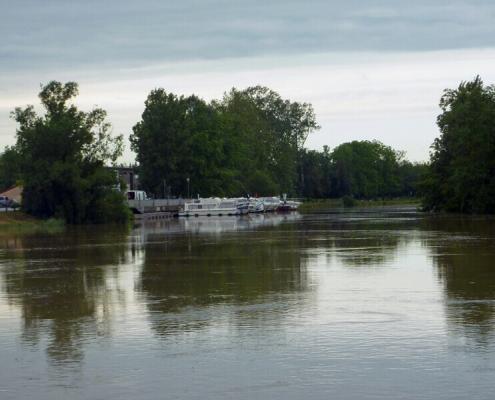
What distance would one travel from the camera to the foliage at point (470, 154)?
3725 inches

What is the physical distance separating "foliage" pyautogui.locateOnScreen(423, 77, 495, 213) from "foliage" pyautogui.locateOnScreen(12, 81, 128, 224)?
34453 mm

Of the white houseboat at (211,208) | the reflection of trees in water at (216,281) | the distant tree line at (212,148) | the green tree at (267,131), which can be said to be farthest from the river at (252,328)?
the green tree at (267,131)

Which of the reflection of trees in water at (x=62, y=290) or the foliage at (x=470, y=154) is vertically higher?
the foliage at (x=470, y=154)

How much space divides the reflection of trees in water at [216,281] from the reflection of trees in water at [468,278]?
149 inches

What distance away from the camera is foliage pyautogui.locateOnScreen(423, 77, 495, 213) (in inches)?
3725

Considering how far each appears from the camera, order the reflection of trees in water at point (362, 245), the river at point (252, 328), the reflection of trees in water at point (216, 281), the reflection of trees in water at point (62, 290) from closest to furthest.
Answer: the river at point (252, 328)
the reflection of trees in water at point (62, 290)
the reflection of trees in water at point (216, 281)
the reflection of trees in water at point (362, 245)

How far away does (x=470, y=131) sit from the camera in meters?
95.7

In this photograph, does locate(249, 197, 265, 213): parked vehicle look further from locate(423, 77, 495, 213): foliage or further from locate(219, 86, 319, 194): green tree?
locate(423, 77, 495, 213): foliage

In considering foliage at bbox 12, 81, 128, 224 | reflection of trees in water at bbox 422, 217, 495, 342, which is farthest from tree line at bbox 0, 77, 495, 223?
reflection of trees in water at bbox 422, 217, 495, 342

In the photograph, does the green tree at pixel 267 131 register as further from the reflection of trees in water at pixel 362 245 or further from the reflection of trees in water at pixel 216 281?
the reflection of trees in water at pixel 216 281

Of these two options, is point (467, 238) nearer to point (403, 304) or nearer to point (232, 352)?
point (403, 304)

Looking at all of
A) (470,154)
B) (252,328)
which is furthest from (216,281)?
(470,154)

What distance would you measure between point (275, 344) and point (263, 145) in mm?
143848

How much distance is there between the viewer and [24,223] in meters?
79.5
